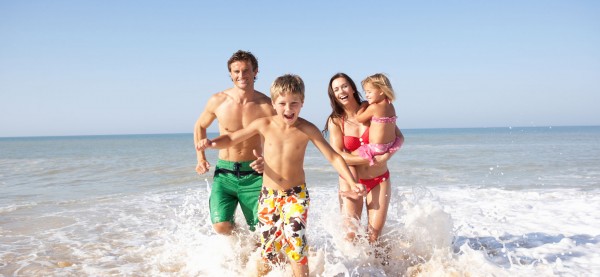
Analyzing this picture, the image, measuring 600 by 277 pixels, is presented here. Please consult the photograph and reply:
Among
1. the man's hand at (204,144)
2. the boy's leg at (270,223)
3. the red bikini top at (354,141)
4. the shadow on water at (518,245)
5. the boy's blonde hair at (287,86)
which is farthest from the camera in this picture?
the shadow on water at (518,245)

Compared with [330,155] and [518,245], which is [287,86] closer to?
[330,155]

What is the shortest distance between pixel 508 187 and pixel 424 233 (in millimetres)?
6394

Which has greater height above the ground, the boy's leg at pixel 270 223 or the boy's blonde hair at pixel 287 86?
the boy's blonde hair at pixel 287 86

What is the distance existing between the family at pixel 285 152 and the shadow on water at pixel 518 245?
175 centimetres

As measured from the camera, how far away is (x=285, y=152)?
391 centimetres

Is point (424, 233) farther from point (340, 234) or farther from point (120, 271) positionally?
point (120, 271)

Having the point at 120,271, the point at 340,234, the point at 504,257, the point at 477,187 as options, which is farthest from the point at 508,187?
the point at 120,271

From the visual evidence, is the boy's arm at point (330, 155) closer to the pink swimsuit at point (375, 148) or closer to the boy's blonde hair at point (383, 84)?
the pink swimsuit at point (375, 148)

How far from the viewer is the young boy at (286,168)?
147 inches

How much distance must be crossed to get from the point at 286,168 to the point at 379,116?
1.07 meters

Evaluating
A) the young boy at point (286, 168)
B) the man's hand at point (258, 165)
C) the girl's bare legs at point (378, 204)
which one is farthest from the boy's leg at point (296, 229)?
the girl's bare legs at point (378, 204)

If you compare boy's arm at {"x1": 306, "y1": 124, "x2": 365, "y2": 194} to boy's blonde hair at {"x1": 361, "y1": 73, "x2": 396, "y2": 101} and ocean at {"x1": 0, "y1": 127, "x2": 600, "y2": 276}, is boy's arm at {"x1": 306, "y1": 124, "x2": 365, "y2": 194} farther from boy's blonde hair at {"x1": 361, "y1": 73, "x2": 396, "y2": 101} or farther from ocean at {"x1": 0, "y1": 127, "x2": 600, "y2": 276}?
ocean at {"x1": 0, "y1": 127, "x2": 600, "y2": 276}

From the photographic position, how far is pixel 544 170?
44.5ft

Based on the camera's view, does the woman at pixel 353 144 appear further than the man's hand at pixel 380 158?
Yes
